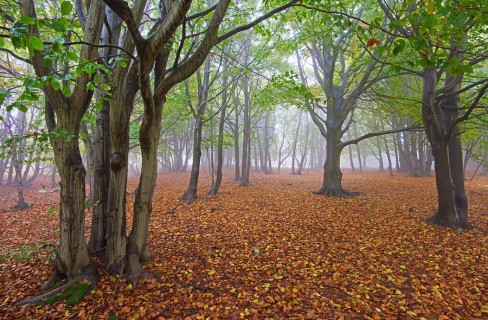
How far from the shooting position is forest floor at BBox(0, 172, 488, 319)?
11.7ft

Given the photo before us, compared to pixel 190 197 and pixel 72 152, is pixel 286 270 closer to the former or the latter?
pixel 72 152

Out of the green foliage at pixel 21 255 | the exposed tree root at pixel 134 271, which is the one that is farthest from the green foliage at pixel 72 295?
the green foliage at pixel 21 255

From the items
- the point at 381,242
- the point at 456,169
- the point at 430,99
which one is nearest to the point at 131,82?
the point at 381,242

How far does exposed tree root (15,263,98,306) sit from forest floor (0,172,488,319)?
15cm

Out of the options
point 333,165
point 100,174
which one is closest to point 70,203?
point 100,174

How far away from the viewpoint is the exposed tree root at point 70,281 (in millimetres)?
3708

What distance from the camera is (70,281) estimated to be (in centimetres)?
405

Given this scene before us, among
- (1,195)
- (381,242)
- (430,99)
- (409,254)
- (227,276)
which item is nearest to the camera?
(227,276)

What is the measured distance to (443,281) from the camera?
13.7 feet

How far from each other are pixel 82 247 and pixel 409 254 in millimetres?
6593

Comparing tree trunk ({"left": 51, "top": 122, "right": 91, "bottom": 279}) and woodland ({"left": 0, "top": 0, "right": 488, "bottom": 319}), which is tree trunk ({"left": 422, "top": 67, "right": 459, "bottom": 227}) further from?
tree trunk ({"left": 51, "top": 122, "right": 91, "bottom": 279})

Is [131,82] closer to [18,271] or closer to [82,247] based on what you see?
Answer: [82,247]

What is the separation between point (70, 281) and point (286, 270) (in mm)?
3848

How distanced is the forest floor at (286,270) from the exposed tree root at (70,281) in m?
0.15
